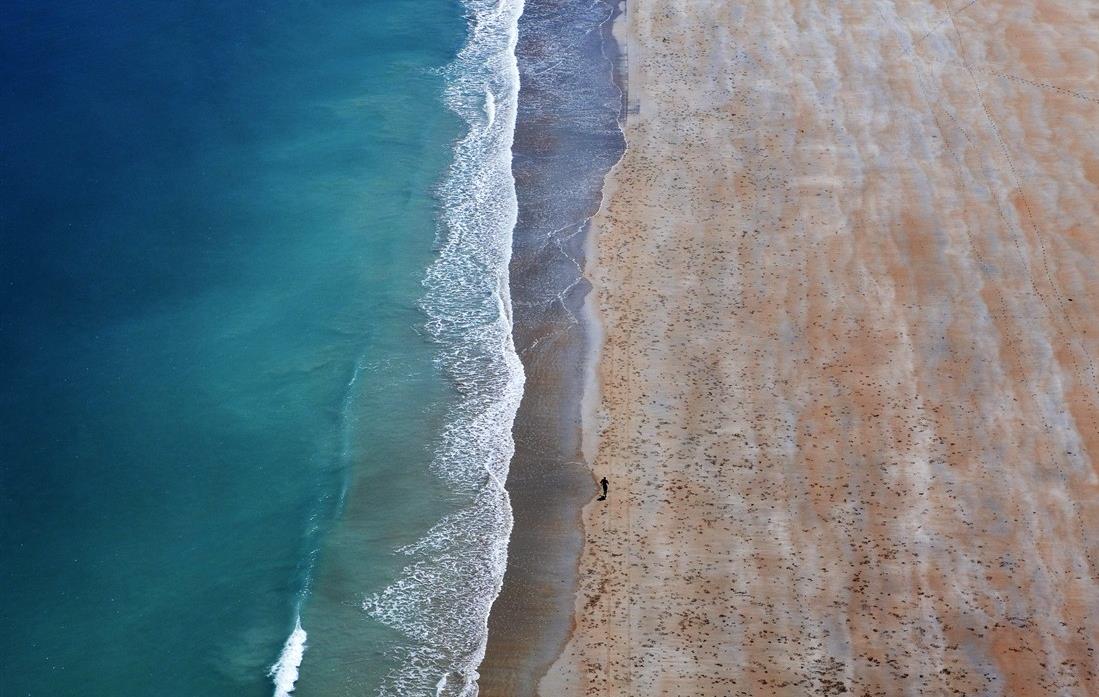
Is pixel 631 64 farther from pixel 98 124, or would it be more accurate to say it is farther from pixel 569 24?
pixel 98 124

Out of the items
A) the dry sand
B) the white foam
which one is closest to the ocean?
the white foam

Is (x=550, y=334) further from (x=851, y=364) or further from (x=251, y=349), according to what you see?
(x=251, y=349)

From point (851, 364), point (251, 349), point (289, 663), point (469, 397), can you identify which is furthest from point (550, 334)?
point (289, 663)

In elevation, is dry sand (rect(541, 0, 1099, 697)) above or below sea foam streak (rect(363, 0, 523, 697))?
above

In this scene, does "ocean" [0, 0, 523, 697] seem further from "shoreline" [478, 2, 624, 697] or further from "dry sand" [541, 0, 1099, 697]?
"dry sand" [541, 0, 1099, 697]

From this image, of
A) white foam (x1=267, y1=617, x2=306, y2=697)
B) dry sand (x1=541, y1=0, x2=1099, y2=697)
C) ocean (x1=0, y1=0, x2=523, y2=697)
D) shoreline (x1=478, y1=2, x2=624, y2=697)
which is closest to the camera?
white foam (x1=267, y1=617, x2=306, y2=697)

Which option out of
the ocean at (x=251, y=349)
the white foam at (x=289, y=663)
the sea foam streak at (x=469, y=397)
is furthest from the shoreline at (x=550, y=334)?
the white foam at (x=289, y=663)
